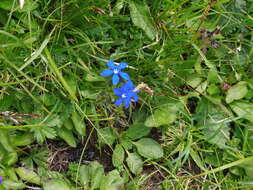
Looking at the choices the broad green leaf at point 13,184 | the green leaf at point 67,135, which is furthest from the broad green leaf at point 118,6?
the broad green leaf at point 13,184

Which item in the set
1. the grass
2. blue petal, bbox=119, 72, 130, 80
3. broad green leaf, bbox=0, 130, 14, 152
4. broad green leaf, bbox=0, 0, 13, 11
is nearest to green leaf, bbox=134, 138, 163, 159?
the grass

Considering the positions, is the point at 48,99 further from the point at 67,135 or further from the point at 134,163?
the point at 134,163

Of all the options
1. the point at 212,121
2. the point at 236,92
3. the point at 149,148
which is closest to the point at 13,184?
the point at 149,148

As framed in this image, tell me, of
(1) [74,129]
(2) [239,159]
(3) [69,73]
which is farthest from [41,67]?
(2) [239,159]

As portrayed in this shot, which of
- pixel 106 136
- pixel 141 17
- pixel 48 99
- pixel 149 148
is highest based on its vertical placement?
pixel 141 17

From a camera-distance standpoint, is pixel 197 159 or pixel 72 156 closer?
pixel 72 156

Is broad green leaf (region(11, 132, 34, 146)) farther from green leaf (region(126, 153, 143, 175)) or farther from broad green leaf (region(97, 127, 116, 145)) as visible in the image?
green leaf (region(126, 153, 143, 175))
